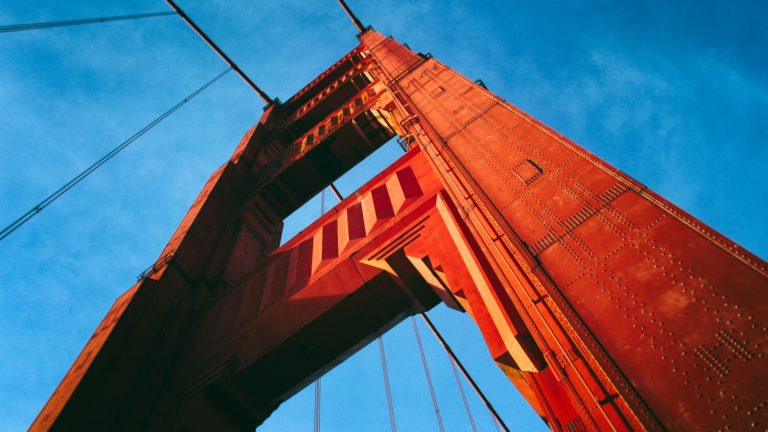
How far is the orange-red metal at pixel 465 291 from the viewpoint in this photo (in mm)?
3543

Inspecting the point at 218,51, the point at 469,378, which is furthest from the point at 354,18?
the point at 469,378

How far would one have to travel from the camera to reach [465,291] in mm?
5922

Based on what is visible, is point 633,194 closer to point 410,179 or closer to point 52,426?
point 410,179

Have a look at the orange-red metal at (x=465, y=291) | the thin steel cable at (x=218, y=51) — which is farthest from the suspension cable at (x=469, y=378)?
the thin steel cable at (x=218, y=51)

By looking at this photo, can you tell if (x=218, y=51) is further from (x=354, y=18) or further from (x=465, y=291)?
(x=465, y=291)

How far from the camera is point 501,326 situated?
198 inches

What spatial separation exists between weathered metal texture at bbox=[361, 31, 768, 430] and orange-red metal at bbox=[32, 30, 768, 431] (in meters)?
0.02

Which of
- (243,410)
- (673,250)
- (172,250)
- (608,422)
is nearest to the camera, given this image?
(608,422)

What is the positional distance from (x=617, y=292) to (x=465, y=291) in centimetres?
210

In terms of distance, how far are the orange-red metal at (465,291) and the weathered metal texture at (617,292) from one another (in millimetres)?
16

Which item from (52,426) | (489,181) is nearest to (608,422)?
(489,181)

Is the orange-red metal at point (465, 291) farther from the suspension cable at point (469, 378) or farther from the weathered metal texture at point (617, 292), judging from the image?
the suspension cable at point (469, 378)

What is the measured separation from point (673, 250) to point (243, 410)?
7720 millimetres

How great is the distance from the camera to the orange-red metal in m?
3.54
